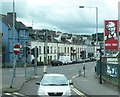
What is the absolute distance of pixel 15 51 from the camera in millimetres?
27922

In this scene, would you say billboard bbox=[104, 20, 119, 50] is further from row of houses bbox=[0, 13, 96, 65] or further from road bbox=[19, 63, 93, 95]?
row of houses bbox=[0, 13, 96, 65]

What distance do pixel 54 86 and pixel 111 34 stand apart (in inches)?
712

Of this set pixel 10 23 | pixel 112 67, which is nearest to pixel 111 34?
pixel 112 67

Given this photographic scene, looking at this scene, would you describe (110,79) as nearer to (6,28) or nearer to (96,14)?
(96,14)

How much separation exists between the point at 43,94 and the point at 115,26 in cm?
1909

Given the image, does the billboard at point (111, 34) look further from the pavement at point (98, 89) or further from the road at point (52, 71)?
the road at point (52, 71)

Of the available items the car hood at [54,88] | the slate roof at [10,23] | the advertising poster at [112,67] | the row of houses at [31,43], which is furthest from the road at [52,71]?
the slate roof at [10,23]

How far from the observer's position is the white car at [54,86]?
17.8 m

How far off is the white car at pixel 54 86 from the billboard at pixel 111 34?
16.1 m

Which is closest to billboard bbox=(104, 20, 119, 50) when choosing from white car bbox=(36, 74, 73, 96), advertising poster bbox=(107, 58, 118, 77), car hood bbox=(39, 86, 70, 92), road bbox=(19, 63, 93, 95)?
advertising poster bbox=(107, 58, 118, 77)

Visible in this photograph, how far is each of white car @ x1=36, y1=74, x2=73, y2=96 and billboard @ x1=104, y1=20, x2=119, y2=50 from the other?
16.1 metres

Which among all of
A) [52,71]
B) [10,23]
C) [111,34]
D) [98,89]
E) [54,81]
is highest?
[10,23]

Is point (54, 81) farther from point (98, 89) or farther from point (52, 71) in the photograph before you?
point (52, 71)

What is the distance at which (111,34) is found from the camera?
117 feet
